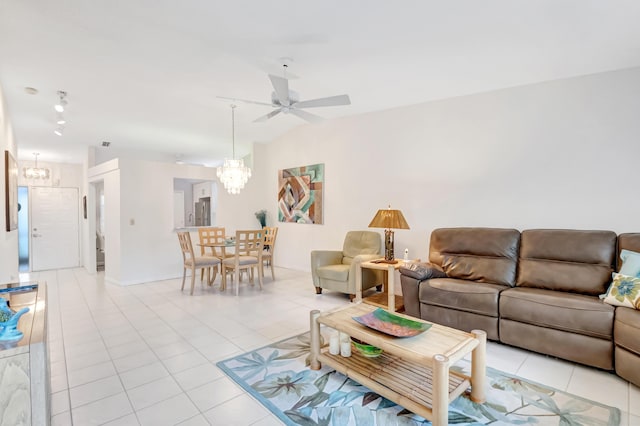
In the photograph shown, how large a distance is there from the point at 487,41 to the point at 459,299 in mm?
2358

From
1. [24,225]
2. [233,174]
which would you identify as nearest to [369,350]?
[233,174]

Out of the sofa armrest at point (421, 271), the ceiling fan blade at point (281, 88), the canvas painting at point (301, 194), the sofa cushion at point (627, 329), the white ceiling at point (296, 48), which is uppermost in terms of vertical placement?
the white ceiling at point (296, 48)

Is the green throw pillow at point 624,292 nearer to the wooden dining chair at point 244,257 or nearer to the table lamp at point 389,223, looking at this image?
the table lamp at point 389,223

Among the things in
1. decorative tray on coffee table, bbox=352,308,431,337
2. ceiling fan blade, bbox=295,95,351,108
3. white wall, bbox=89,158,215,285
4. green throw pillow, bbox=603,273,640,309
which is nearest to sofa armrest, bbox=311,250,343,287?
ceiling fan blade, bbox=295,95,351,108

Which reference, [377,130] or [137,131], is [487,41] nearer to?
[377,130]

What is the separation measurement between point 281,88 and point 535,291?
3041 mm

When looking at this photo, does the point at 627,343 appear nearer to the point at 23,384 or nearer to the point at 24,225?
the point at 23,384

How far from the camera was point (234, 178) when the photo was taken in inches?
197

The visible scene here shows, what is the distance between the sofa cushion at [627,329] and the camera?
6.87ft

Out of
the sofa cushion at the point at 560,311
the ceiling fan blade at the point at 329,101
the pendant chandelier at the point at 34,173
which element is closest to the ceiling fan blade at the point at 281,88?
the ceiling fan blade at the point at 329,101

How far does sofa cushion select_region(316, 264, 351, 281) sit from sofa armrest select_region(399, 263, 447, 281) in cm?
97

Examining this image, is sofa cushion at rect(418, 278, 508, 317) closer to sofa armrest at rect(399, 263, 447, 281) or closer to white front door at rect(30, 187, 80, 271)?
sofa armrest at rect(399, 263, 447, 281)

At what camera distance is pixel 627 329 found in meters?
2.16

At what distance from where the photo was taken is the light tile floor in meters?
1.98
